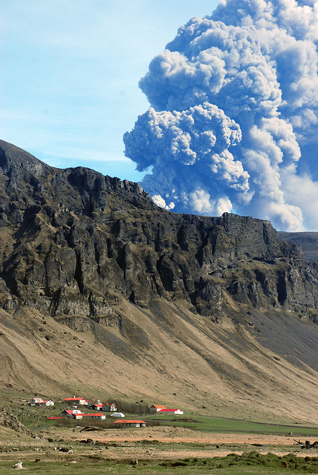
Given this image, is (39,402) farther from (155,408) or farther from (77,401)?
(155,408)

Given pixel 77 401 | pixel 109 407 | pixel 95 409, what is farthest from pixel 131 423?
pixel 77 401

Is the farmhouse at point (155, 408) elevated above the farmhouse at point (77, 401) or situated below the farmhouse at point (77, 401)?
above

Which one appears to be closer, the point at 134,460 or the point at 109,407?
the point at 134,460

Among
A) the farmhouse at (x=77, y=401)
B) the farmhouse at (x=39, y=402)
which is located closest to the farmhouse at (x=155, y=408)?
the farmhouse at (x=77, y=401)

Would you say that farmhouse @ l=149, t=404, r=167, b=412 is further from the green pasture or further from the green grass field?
the green grass field

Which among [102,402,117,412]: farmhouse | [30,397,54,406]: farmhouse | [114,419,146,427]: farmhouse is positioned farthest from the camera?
[102,402,117,412]: farmhouse

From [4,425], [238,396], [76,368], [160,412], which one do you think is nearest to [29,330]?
[76,368]

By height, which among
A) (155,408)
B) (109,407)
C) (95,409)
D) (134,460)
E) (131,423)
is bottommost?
(95,409)

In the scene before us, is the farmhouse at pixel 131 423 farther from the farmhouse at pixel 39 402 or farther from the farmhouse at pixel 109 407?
the farmhouse at pixel 39 402

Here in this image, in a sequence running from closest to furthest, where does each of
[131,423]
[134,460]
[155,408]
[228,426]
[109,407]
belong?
[134,460], [131,423], [228,426], [109,407], [155,408]

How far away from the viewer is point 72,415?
121062 millimetres

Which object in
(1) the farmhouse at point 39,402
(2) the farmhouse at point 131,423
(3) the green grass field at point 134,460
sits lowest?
(1) the farmhouse at point 39,402

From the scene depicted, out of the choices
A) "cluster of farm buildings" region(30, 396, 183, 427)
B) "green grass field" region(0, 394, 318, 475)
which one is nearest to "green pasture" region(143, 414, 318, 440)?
"cluster of farm buildings" region(30, 396, 183, 427)

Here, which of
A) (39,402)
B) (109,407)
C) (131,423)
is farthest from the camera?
(109,407)
